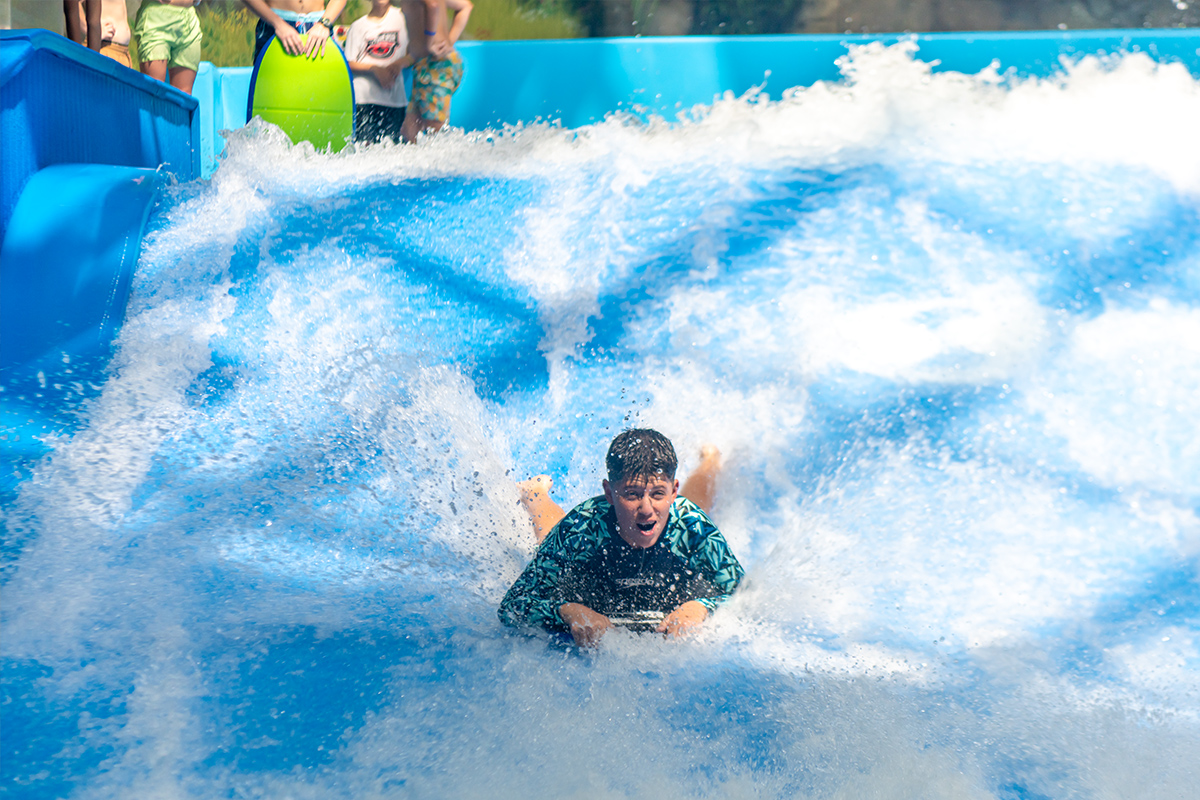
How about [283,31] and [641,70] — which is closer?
[283,31]

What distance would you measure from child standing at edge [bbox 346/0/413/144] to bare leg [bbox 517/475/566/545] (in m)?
2.66

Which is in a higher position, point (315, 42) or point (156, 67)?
point (315, 42)

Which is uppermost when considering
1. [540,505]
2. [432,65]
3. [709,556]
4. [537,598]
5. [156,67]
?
[432,65]

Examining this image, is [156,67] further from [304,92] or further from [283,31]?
[304,92]

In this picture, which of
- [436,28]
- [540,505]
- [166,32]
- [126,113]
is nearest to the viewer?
[540,505]

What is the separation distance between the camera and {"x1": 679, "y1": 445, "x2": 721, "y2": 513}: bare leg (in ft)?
9.73

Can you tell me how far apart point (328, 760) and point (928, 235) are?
2901 mm

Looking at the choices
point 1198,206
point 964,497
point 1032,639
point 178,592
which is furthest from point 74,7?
point 1198,206

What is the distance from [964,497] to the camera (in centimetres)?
276

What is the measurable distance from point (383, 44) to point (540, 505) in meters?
3.15

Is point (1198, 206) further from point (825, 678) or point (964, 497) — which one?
point (825, 678)

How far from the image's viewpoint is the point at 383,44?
4777 millimetres

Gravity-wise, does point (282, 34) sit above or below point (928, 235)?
above

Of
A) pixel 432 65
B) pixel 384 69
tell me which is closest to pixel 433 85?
pixel 432 65
